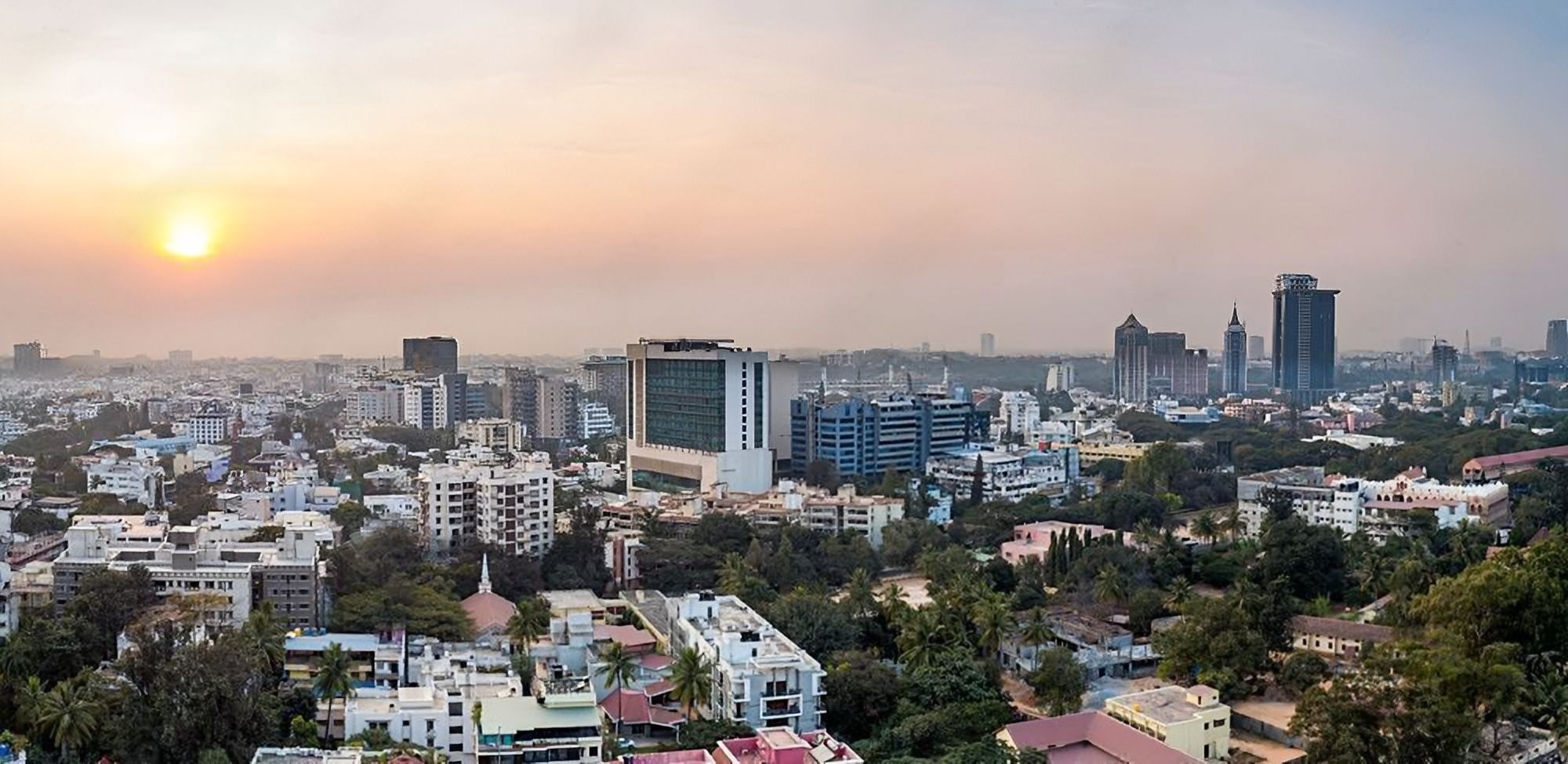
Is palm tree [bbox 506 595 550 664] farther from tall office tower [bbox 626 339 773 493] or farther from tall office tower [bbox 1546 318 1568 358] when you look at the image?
tall office tower [bbox 1546 318 1568 358]

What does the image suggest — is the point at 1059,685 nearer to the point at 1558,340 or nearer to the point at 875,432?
the point at 875,432

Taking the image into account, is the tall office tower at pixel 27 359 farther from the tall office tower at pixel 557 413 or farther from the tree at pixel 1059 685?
the tree at pixel 1059 685

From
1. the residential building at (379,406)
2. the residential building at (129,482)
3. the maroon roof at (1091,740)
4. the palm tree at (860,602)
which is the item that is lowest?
the maroon roof at (1091,740)

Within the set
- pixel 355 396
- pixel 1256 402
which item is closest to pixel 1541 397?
pixel 1256 402

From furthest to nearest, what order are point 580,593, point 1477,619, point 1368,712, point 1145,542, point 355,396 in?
point 355,396
point 1145,542
point 580,593
point 1477,619
point 1368,712

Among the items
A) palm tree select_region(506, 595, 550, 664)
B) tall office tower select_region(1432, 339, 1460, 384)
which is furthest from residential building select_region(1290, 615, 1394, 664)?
tall office tower select_region(1432, 339, 1460, 384)

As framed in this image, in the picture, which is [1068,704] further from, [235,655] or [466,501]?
[466,501]

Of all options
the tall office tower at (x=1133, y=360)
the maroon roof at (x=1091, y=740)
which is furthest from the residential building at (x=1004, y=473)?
the tall office tower at (x=1133, y=360)
